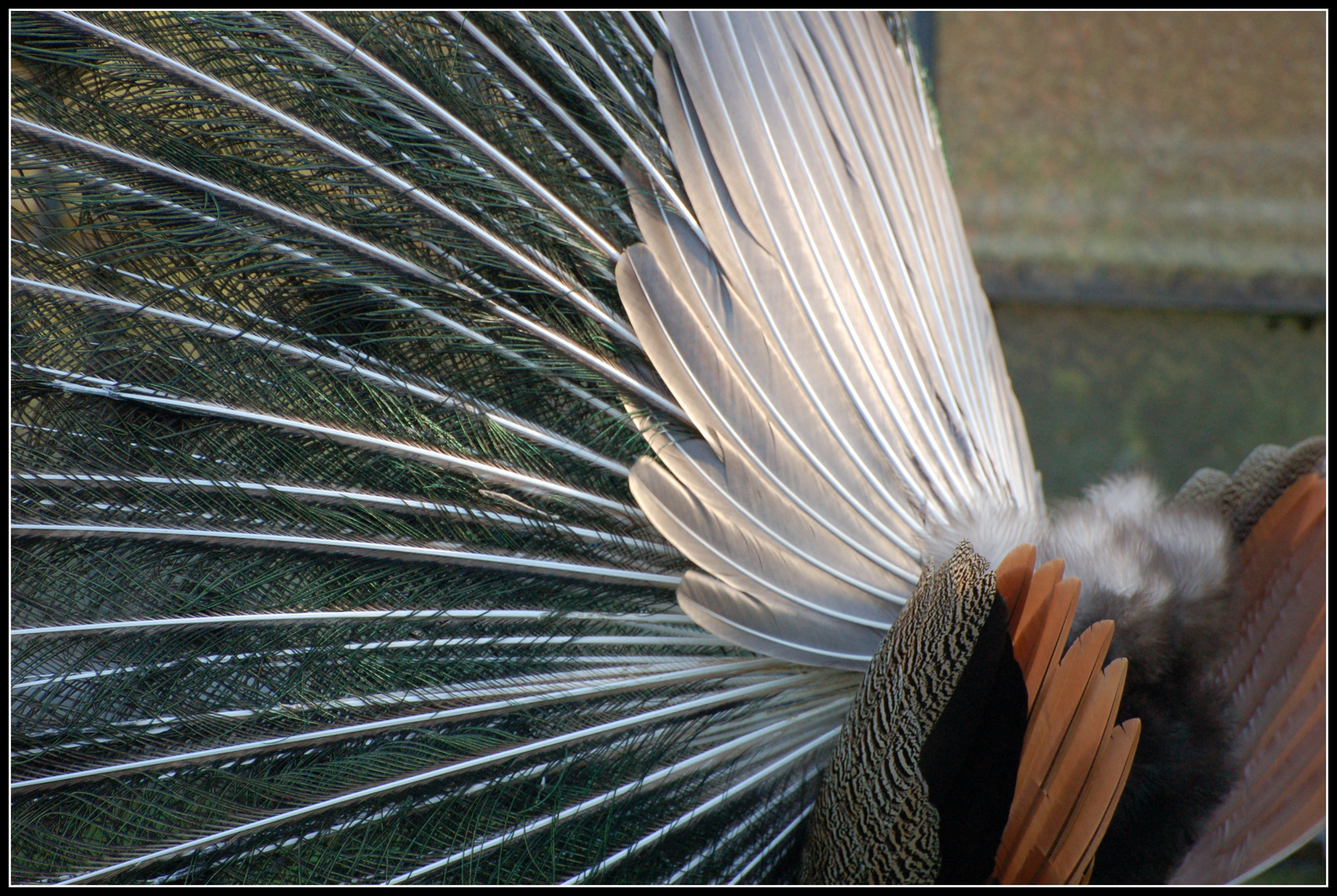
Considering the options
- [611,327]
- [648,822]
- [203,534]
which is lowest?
[648,822]

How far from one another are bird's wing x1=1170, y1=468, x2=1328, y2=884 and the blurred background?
1.48 m

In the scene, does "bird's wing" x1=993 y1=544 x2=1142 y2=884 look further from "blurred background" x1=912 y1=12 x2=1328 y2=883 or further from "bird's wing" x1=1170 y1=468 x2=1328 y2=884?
"blurred background" x1=912 y1=12 x2=1328 y2=883

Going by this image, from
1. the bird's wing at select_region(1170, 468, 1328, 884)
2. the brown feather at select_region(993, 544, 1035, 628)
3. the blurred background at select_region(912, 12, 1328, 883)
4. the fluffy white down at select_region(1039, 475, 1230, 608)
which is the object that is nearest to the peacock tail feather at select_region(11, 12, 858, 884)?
the brown feather at select_region(993, 544, 1035, 628)

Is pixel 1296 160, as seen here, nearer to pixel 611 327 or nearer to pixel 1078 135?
pixel 1078 135

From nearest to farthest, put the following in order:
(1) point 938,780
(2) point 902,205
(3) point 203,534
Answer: (1) point 938,780, (3) point 203,534, (2) point 902,205

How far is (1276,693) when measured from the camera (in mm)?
950

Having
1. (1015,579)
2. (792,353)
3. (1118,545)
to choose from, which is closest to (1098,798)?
(1015,579)

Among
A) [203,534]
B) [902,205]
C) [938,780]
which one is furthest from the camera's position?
[902,205]

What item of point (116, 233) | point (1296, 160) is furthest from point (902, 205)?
point (1296, 160)

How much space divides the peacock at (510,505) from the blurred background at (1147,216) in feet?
5.30

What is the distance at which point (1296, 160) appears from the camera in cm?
246

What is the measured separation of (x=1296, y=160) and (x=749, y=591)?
8.41 ft

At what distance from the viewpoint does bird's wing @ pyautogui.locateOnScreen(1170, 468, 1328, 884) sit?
0.83 m

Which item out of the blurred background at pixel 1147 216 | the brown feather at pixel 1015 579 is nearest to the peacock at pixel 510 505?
the brown feather at pixel 1015 579
